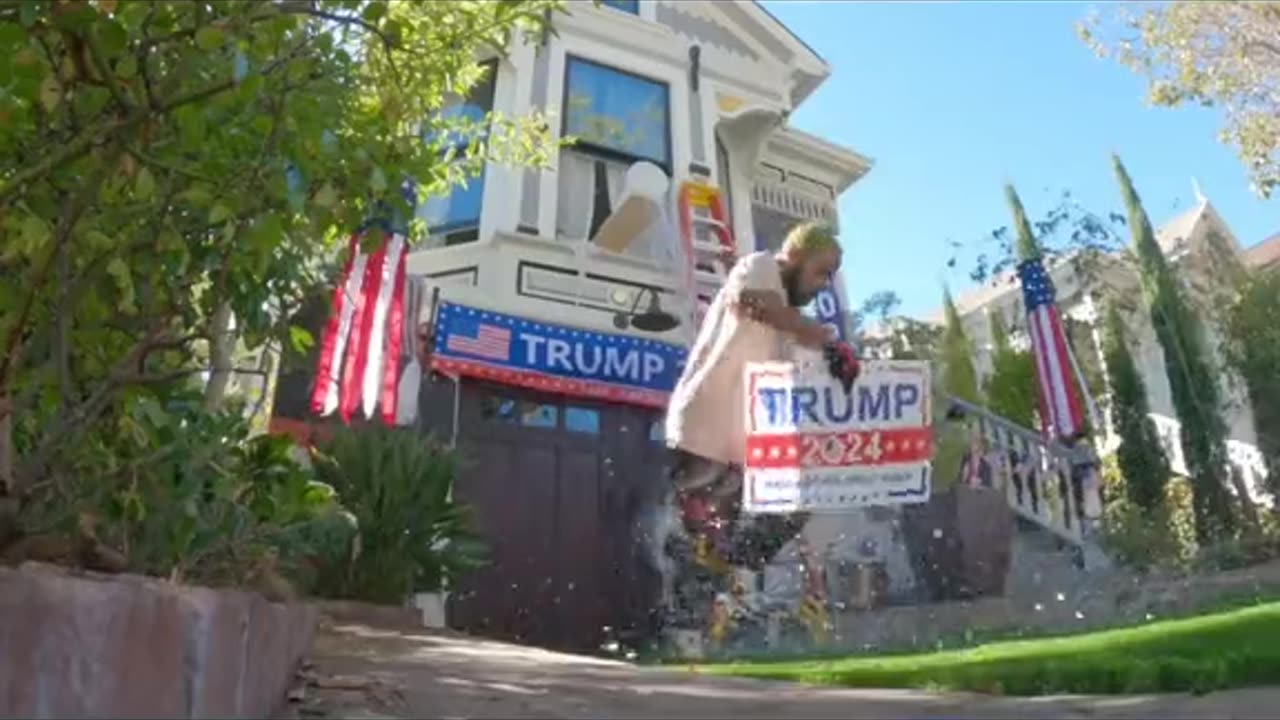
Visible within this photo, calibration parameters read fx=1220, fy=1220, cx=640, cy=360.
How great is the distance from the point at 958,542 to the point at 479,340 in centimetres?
455

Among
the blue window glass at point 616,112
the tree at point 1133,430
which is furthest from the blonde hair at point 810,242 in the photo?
the tree at point 1133,430

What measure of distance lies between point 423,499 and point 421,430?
2259mm

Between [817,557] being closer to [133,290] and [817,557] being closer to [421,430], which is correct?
[421,430]

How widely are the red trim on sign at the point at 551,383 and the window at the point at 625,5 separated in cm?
474

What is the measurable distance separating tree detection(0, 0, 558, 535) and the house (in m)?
6.83

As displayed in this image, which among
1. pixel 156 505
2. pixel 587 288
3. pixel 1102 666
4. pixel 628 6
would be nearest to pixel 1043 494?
pixel 587 288

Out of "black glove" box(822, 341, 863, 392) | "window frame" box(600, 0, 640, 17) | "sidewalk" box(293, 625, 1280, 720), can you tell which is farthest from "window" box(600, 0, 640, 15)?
"sidewalk" box(293, 625, 1280, 720)

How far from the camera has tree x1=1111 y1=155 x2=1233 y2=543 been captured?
1552cm

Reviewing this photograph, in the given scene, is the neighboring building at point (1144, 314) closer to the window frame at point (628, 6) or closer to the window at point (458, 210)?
the window frame at point (628, 6)

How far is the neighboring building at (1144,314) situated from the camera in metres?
18.0

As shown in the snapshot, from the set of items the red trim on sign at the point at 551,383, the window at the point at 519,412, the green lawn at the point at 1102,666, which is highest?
the red trim on sign at the point at 551,383

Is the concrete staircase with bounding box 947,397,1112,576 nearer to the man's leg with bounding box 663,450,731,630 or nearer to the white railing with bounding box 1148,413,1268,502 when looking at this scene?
the man's leg with bounding box 663,450,731,630

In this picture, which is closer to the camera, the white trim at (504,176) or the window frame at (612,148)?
the white trim at (504,176)

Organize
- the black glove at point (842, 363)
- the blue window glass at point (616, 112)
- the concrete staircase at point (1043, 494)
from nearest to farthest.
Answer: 1. the black glove at point (842, 363)
2. the concrete staircase at point (1043, 494)
3. the blue window glass at point (616, 112)
